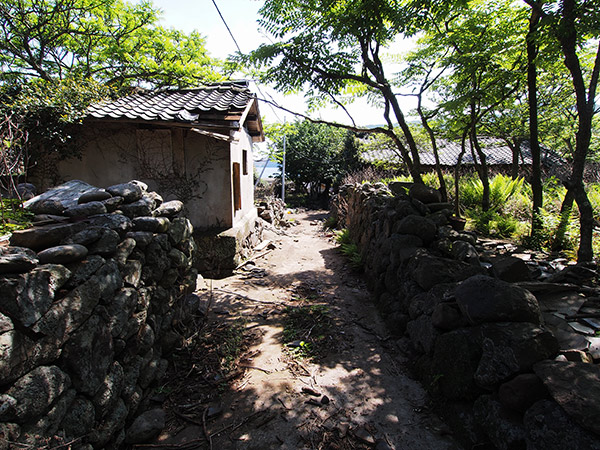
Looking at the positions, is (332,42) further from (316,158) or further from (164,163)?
(316,158)

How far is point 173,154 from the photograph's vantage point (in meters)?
6.60

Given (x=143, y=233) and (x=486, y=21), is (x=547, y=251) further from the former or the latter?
(x=143, y=233)

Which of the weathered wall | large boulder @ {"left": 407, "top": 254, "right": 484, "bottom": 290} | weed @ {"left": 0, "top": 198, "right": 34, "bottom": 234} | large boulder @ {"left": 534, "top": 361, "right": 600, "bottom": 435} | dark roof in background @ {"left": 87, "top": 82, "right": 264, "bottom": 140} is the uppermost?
dark roof in background @ {"left": 87, "top": 82, "right": 264, "bottom": 140}

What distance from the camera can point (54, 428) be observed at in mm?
1766

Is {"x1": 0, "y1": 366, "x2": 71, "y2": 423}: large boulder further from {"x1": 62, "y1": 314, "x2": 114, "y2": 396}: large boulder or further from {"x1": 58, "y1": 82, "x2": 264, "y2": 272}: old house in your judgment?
{"x1": 58, "y1": 82, "x2": 264, "y2": 272}: old house

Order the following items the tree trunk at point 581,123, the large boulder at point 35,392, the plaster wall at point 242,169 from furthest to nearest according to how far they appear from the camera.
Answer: the plaster wall at point 242,169 → the tree trunk at point 581,123 → the large boulder at point 35,392

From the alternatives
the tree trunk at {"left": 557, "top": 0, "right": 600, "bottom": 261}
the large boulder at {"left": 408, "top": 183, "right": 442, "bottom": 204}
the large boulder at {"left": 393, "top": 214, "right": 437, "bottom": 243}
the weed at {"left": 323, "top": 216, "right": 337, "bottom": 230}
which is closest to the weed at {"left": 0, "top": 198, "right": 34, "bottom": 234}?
the large boulder at {"left": 393, "top": 214, "right": 437, "bottom": 243}

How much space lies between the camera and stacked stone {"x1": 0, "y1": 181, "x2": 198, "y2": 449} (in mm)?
1616

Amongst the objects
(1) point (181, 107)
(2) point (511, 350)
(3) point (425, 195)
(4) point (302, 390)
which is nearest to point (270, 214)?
(1) point (181, 107)

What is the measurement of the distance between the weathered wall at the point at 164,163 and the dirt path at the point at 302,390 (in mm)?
2635

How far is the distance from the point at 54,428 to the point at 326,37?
6519 millimetres

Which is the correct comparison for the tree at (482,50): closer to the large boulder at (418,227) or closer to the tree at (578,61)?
the tree at (578,61)

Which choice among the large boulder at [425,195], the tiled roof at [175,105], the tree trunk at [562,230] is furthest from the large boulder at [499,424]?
the tiled roof at [175,105]

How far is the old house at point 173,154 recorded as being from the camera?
6.25 metres
